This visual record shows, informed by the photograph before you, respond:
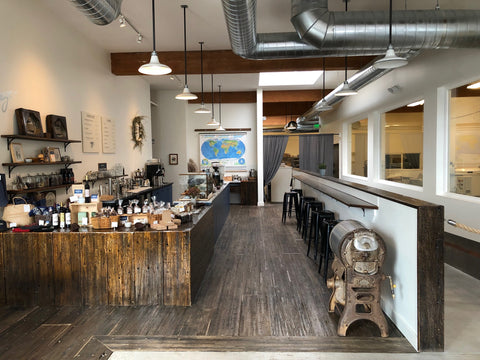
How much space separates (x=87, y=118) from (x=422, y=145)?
561 centimetres

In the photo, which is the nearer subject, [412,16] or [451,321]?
[451,321]

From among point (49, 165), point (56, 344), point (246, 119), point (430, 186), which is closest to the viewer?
point (56, 344)

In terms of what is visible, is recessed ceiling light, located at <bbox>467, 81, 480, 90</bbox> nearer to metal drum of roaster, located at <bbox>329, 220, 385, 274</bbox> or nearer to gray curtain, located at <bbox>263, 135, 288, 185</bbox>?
metal drum of roaster, located at <bbox>329, 220, 385, 274</bbox>

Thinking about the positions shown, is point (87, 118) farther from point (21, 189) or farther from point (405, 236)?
point (405, 236)

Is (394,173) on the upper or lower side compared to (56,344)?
upper

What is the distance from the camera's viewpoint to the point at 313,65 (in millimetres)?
6332

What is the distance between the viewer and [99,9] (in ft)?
9.87

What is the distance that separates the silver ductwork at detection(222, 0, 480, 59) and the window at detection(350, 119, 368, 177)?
15.1 ft

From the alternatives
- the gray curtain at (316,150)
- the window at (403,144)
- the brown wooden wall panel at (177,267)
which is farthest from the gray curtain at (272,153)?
the brown wooden wall panel at (177,267)

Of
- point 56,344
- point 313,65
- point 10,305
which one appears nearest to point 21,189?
point 10,305

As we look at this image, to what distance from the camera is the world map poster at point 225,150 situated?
10.6 m

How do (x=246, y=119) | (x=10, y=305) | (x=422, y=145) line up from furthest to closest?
(x=246, y=119) → (x=422, y=145) → (x=10, y=305)

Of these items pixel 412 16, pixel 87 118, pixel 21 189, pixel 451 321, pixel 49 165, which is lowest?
pixel 451 321

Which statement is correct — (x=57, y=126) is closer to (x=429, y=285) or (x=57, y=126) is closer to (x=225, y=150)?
(x=429, y=285)
